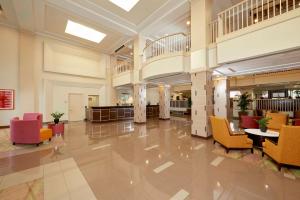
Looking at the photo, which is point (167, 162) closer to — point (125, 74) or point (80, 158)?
point (80, 158)

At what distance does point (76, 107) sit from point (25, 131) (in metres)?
6.98

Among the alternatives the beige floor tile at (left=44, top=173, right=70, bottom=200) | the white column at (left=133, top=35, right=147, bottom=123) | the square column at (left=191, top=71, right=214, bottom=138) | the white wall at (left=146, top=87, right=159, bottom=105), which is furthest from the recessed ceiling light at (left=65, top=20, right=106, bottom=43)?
the beige floor tile at (left=44, top=173, right=70, bottom=200)

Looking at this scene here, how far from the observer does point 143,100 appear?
392 inches

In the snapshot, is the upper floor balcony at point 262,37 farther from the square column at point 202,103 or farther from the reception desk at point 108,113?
the reception desk at point 108,113

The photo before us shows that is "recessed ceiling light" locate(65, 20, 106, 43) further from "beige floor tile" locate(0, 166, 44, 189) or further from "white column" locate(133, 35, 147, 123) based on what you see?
"beige floor tile" locate(0, 166, 44, 189)

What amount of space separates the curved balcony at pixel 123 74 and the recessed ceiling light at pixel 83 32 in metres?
2.71

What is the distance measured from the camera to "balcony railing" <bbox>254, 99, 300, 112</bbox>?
32.3 ft

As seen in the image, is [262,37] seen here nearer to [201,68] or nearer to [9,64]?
[201,68]

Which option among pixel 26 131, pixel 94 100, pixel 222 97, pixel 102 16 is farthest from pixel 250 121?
pixel 94 100

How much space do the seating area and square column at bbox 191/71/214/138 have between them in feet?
3.21

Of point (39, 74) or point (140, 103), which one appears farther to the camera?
point (140, 103)

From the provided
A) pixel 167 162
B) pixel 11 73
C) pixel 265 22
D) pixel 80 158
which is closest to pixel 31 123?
pixel 80 158

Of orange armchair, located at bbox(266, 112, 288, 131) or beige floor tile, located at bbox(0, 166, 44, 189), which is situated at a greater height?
orange armchair, located at bbox(266, 112, 288, 131)

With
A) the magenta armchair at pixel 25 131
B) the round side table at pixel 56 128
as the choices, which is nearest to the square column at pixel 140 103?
the round side table at pixel 56 128
